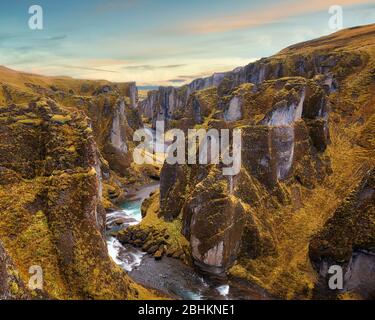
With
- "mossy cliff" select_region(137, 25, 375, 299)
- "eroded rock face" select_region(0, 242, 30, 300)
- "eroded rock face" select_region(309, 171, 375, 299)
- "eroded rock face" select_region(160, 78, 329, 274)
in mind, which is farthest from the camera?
"eroded rock face" select_region(160, 78, 329, 274)

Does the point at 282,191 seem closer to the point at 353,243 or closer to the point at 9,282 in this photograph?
the point at 353,243

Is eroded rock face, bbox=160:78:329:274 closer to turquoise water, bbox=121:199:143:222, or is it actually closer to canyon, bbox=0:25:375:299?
canyon, bbox=0:25:375:299

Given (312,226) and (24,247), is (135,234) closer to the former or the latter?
(312,226)

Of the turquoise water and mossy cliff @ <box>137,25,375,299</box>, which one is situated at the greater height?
mossy cliff @ <box>137,25,375,299</box>

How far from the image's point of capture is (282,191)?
73062mm

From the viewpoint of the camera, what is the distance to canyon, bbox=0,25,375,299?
142 ft

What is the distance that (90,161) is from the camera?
48.4m

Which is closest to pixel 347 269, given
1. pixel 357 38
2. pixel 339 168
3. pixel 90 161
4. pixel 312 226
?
pixel 312 226

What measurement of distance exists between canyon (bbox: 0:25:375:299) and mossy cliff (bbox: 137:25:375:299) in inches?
8.3

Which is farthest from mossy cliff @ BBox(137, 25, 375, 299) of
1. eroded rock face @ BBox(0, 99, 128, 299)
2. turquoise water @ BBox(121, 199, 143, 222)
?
eroded rock face @ BBox(0, 99, 128, 299)

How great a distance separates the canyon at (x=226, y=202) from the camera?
43312 millimetres

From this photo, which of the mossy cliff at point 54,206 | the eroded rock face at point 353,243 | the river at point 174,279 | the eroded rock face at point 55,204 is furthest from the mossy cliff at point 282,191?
the eroded rock face at point 55,204

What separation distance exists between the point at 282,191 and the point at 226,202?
44.4 feet

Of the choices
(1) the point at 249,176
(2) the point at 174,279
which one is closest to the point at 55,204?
(2) the point at 174,279
